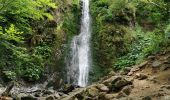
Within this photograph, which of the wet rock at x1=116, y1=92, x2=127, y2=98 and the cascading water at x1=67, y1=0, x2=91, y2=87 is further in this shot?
the cascading water at x1=67, y1=0, x2=91, y2=87

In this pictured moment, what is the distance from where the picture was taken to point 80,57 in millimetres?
21109

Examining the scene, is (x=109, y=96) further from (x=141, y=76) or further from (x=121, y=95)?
(x=141, y=76)

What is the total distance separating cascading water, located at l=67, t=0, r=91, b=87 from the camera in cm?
1958

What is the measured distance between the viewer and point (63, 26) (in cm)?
2300

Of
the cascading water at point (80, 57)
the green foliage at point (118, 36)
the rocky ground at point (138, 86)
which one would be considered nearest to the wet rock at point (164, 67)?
the rocky ground at point (138, 86)

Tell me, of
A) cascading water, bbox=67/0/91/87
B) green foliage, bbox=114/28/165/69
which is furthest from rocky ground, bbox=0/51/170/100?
cascading water, bbox=67/0/91/87

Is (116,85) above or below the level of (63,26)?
below

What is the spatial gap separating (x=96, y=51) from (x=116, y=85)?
1074cm

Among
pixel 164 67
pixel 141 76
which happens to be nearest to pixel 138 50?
pixel 141 76

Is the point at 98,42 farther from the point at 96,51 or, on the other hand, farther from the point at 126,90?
the point at 126,90

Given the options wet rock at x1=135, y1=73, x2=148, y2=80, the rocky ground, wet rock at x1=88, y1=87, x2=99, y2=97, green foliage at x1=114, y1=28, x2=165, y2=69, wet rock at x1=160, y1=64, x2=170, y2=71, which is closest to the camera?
the rocky ground

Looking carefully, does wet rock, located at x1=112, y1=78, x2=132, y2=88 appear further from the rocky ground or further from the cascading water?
the cascading water

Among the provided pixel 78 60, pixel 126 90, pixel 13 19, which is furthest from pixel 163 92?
pixel 78 60

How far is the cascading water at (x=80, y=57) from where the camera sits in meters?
19.6
